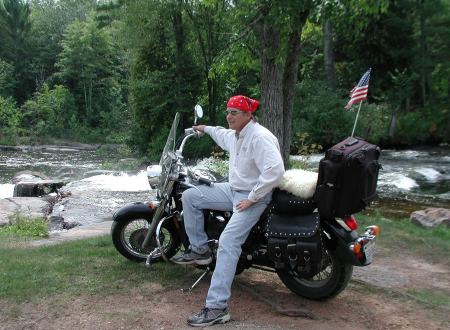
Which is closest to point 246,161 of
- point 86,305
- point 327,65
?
point 86,305

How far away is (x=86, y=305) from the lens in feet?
14.7

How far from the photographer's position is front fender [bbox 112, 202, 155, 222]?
5.32 meters

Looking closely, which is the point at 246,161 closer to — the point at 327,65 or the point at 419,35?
the point at 327,65

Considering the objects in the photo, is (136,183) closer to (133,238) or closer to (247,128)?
(133,238)

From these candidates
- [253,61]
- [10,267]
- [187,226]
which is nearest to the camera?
[187,226]

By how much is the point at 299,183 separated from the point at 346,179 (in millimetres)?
→ 423

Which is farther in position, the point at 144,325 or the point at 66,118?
the point at 66,118

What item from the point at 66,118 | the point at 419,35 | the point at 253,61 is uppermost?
the point at 419,35

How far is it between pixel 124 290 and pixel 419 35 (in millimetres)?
26937

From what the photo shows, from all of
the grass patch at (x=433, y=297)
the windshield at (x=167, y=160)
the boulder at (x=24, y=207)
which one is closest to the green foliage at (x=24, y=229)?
the boulder at (x=24, y=207)

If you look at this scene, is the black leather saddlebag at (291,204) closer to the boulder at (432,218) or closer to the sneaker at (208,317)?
the sneaker at (208,317)

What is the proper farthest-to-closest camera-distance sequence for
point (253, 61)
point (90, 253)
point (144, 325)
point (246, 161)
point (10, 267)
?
point (253, 61)
point (90, 253)
point (10, 267)
point (246, 161)
point (144, 325)

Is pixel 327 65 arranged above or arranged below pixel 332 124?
above

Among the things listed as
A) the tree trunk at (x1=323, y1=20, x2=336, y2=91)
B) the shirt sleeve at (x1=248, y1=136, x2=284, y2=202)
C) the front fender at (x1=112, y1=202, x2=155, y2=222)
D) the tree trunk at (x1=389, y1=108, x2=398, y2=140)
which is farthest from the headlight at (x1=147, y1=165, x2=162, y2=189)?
the tree trunk at (x1=323, y1=20, x2=336, y2=91)
